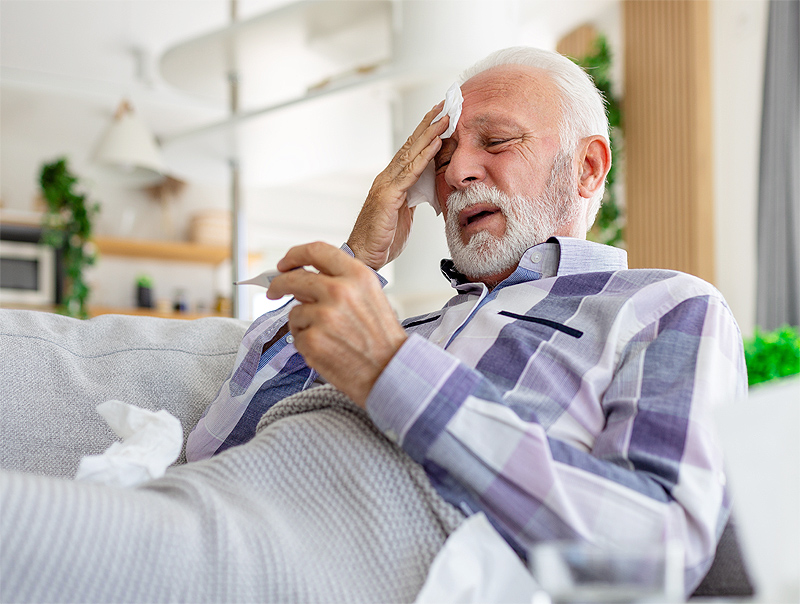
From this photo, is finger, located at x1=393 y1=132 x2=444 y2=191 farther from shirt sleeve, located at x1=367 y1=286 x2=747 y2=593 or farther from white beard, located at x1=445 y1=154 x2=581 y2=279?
shirt sleeve, located at x1=367 y1=286 x2=747 y2=593

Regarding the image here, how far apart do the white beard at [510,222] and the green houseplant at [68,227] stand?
459cm

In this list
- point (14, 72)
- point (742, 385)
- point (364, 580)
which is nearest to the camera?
point (364, 580)

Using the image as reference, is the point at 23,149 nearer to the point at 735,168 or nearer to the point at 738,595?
the point at 735,168

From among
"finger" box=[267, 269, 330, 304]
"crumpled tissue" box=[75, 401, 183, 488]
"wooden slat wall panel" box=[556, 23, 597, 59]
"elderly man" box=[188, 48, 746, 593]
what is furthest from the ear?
"wooden slat wall panel" box=[556, 23, 597, 59]

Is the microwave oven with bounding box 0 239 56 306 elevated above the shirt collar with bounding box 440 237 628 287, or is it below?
below

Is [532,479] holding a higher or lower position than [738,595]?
higher

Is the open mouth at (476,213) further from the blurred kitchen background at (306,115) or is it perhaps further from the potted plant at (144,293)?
the potted plant at (144,293)

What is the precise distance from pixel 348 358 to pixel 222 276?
602cm

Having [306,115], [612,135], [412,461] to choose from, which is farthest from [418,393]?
[612,135]

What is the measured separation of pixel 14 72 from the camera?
5.12 meters

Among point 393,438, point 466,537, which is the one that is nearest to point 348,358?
point 393,438

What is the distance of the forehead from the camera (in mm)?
1344

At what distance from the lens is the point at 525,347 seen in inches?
39.2

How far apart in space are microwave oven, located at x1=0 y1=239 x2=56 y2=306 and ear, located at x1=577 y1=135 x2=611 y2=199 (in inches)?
202
